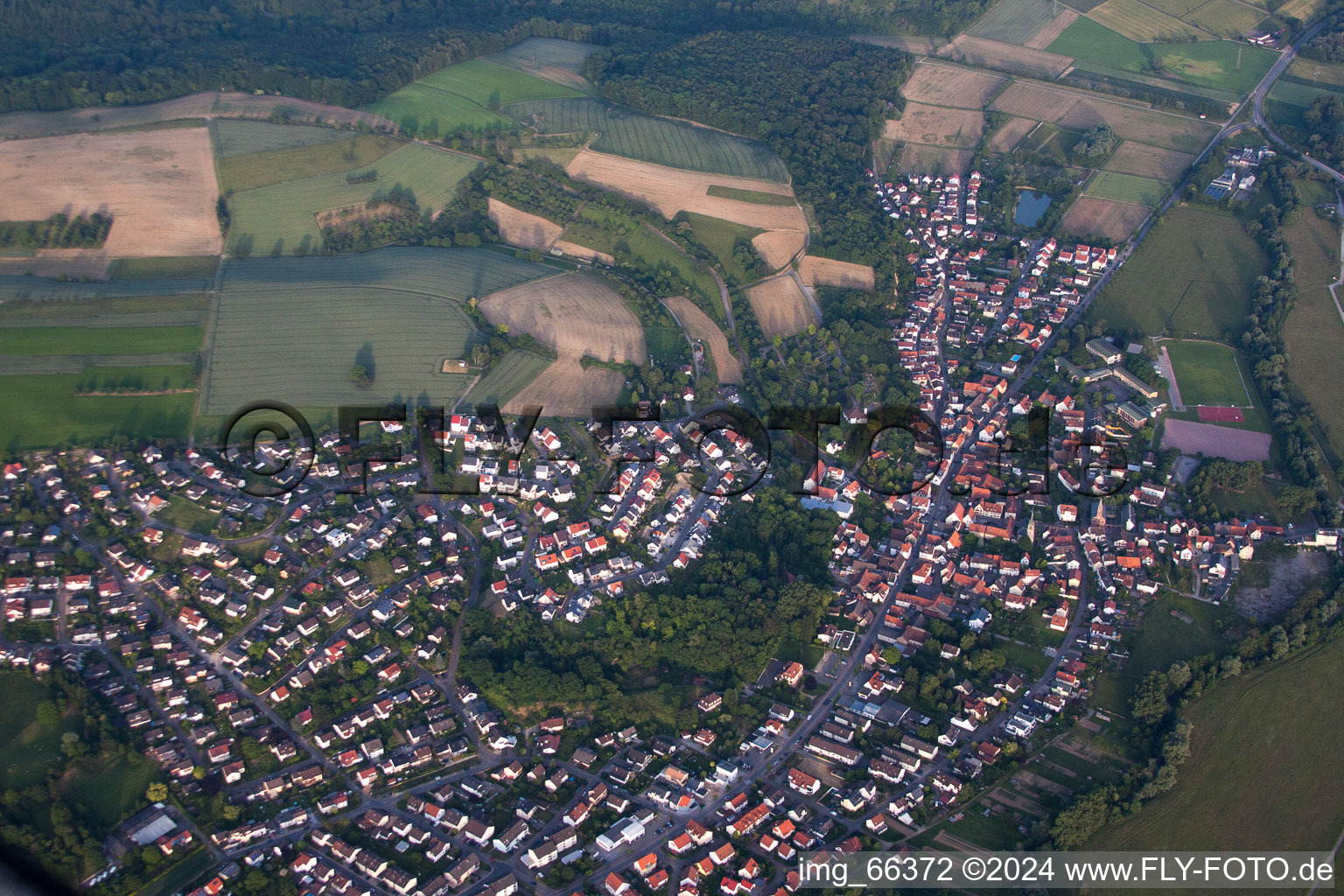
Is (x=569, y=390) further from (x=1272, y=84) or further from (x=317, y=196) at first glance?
(x=1272, y=84)

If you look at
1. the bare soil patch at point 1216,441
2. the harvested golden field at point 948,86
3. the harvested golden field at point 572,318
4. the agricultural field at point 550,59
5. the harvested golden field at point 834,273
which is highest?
the harvested golden field at point 948,86

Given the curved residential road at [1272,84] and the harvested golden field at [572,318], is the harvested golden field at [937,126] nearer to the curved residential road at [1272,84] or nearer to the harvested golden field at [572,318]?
the curved residential road at [1272,84]

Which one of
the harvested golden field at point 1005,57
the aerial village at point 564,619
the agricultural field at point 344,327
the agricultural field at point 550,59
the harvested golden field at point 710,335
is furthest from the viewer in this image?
the harvested golden field at point 1005,57

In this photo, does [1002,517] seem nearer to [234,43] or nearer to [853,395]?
[853,395]

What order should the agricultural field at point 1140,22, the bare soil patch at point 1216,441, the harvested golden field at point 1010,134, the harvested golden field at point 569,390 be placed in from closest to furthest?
the bare soil patch at point 1216,441 → the harvested golden field at point 569,390 → the harvested golden field at point 1010,134 → the agricultural field at point 1140,22

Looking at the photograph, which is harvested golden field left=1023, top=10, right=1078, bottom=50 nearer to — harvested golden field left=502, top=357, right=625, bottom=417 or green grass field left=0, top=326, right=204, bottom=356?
harvested golden field left=502, top=357, right=625, bottom=417

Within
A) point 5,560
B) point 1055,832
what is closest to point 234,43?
point 5,560

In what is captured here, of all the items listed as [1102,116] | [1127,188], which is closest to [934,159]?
[1127,188]

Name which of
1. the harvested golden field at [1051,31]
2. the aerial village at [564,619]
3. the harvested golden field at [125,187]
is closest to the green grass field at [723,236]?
the aerial village at [564,619]
